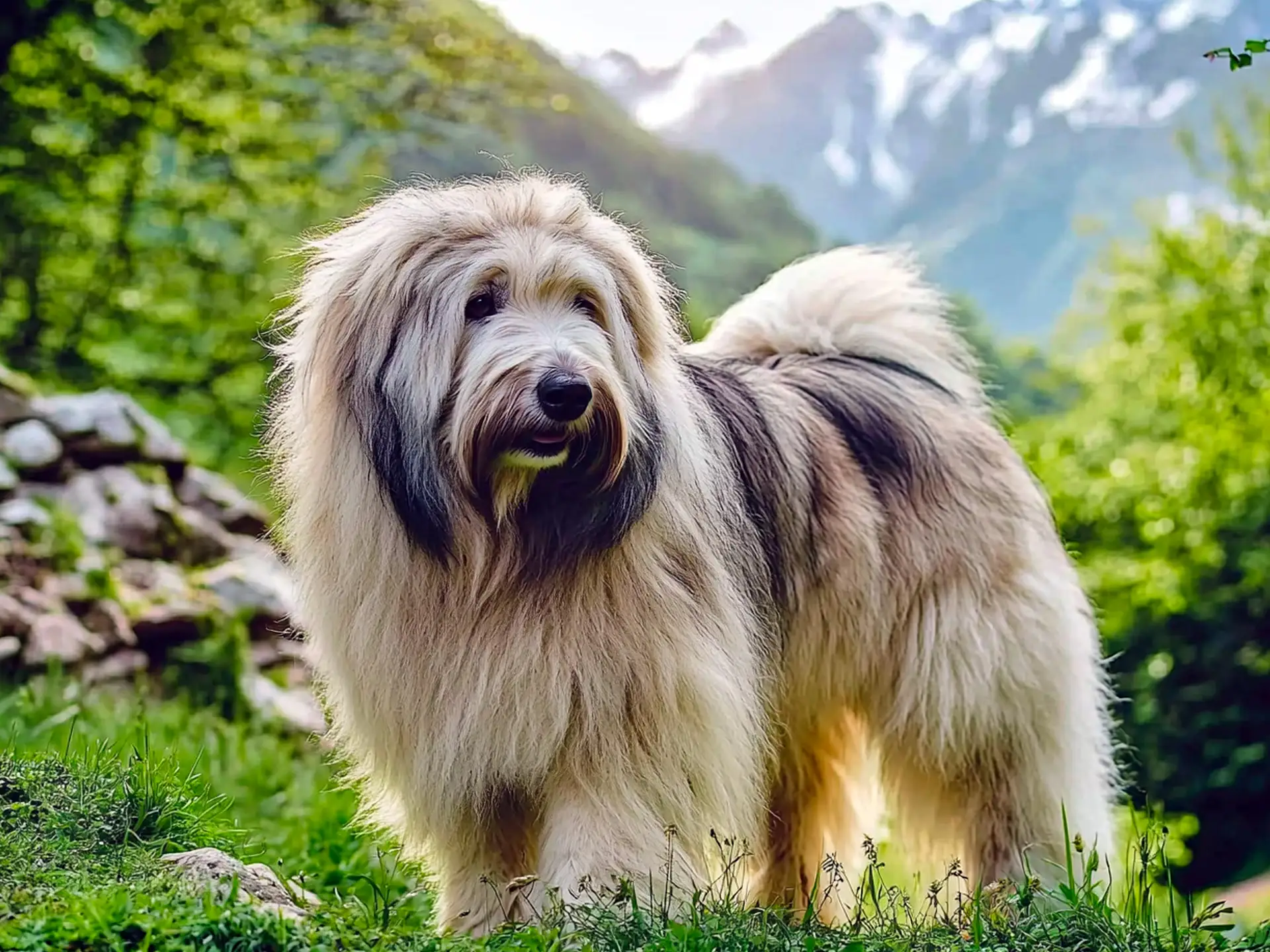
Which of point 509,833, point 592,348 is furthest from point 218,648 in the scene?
point 592,348

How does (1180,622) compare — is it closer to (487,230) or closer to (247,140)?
(247,140)

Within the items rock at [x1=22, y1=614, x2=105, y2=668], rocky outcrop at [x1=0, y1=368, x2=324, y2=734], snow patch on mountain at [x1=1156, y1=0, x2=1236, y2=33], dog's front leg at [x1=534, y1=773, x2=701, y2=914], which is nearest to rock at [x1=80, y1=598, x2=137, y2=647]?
rocky outcrop at [x1=0, y1=368, x2=324, y2=734]

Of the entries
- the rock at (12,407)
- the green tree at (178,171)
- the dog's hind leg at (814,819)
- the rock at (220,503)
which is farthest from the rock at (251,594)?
the dog's hind leg at (814,819)

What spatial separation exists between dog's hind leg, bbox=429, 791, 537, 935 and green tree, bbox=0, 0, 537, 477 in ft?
21.2

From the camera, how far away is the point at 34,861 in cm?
313

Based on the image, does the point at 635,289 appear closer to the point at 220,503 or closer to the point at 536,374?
the point at 536,374

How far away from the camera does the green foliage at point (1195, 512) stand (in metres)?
11.6

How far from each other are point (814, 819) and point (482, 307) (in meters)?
2.34

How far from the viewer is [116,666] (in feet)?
21.9

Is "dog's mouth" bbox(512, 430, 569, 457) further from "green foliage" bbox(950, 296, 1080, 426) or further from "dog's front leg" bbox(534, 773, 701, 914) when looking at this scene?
"green foliage" bbox(950, 296, 1080, 426)

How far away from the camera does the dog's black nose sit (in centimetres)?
320

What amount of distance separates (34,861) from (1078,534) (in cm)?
1227

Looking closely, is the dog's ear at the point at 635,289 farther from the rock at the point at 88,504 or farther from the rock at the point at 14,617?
the rock at the point at 88,504

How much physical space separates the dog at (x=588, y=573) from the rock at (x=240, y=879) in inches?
16.8
